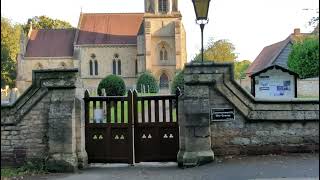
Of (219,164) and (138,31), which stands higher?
(138,31)

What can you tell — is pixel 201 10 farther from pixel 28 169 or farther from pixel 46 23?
pixel 46 23

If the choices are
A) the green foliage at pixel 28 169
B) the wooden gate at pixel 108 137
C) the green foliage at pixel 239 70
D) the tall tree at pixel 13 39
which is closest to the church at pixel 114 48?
the tall tree at pixel 13 39

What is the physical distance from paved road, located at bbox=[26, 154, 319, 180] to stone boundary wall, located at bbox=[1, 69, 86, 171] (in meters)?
0.66

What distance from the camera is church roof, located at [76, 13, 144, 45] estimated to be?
80.6m

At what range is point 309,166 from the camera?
29.9ft

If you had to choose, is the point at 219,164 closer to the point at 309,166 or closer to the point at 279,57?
the point at 309,166

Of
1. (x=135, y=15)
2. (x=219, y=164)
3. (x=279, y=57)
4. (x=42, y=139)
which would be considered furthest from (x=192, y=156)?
(x=135, y=15)

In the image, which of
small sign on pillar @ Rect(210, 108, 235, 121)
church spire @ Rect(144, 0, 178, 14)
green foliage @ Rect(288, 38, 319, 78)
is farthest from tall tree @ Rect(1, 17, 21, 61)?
small sign on pillar @ Rect(210, 108, 235, 121)

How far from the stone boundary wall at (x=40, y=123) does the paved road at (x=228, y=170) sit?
66 centimetres

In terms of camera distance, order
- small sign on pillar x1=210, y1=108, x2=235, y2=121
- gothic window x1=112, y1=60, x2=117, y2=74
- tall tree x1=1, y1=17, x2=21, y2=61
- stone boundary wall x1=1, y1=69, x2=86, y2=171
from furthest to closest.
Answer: tall tree x1=1, y1=17, x2=21, y2=61, gothic window x1=112, y1=60, x2=117, y2=74, stone boundary wall x1=1, y1=69, x2=86, y2=171, small sign on pillar x1=210, y1=108, x2=235, y2=121

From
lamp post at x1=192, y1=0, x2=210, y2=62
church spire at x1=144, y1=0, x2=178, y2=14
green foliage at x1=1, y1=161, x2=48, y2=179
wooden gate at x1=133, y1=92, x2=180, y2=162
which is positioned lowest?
green foliage at x1=1, y1=161, x2=48, y2=179

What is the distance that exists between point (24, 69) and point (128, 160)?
7189 centimetres

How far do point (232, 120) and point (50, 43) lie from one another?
7475 centimetres

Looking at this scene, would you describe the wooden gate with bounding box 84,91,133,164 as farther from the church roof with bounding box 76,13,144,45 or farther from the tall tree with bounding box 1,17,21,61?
the tall tree with bounding box 1,17,21,61
